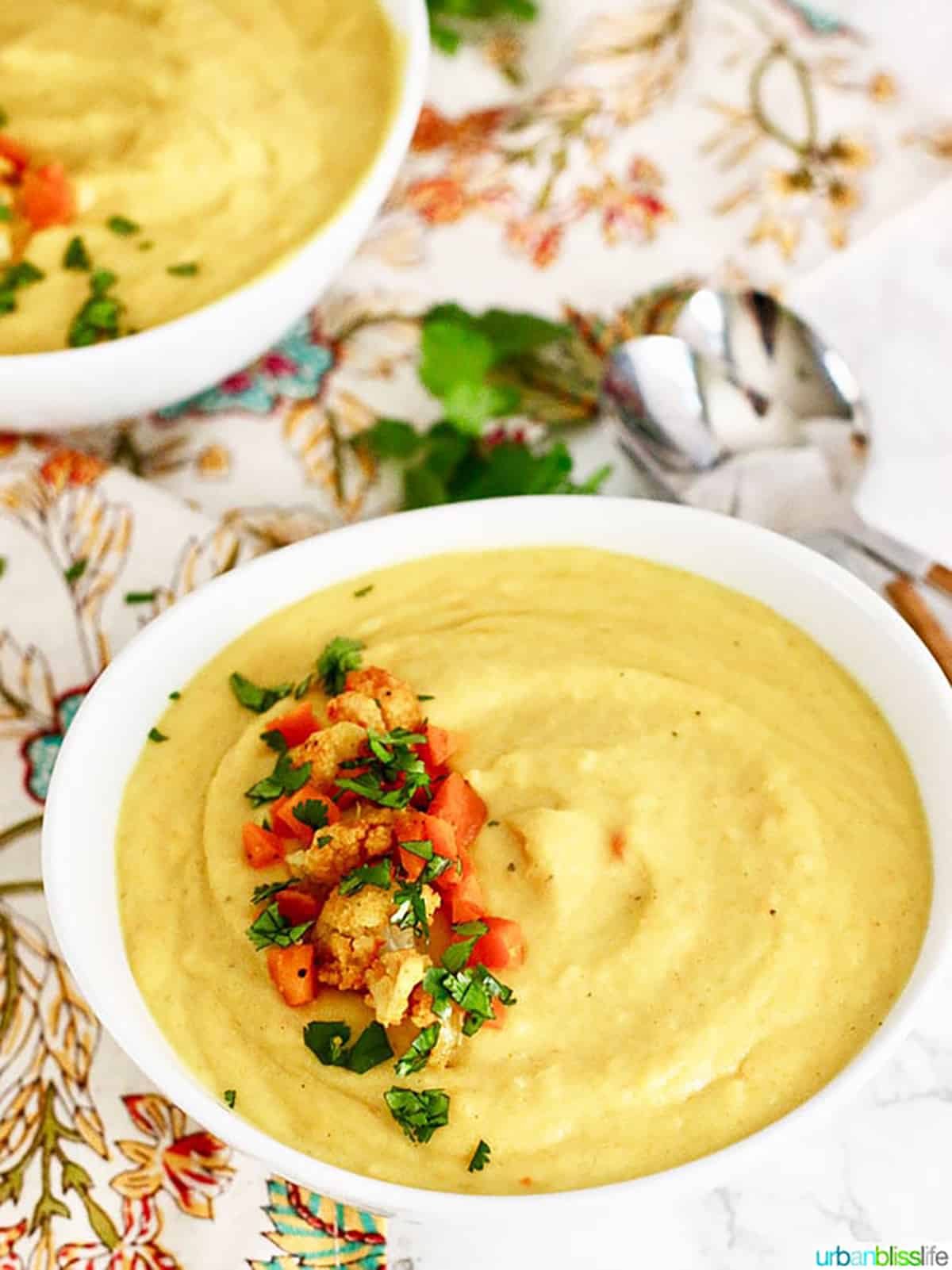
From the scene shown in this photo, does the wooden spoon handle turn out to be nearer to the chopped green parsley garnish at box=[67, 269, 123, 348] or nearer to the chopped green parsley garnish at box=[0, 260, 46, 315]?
the chopped green parsley garnish at box=[67, 269, 123, 348]

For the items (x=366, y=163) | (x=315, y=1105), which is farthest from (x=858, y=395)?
(x=315, y=1105)

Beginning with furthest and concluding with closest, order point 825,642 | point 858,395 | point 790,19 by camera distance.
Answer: point 790,19 → point 858,395 → point 825,642

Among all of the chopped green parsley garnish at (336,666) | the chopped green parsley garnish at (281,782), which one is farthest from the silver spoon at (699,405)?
the chopped green parsley garnish at (281,782)

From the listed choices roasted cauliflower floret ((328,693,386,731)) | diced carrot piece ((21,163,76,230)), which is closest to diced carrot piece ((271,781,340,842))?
roasted cauliflower floret ((328,693,386,731))

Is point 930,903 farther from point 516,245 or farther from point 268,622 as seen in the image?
point 516,245

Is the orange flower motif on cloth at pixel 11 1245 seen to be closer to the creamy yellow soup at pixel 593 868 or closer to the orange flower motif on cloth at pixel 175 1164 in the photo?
the orange flower motif on cloth at pixel 175 1164

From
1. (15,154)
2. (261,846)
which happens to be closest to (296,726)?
(261,846)
